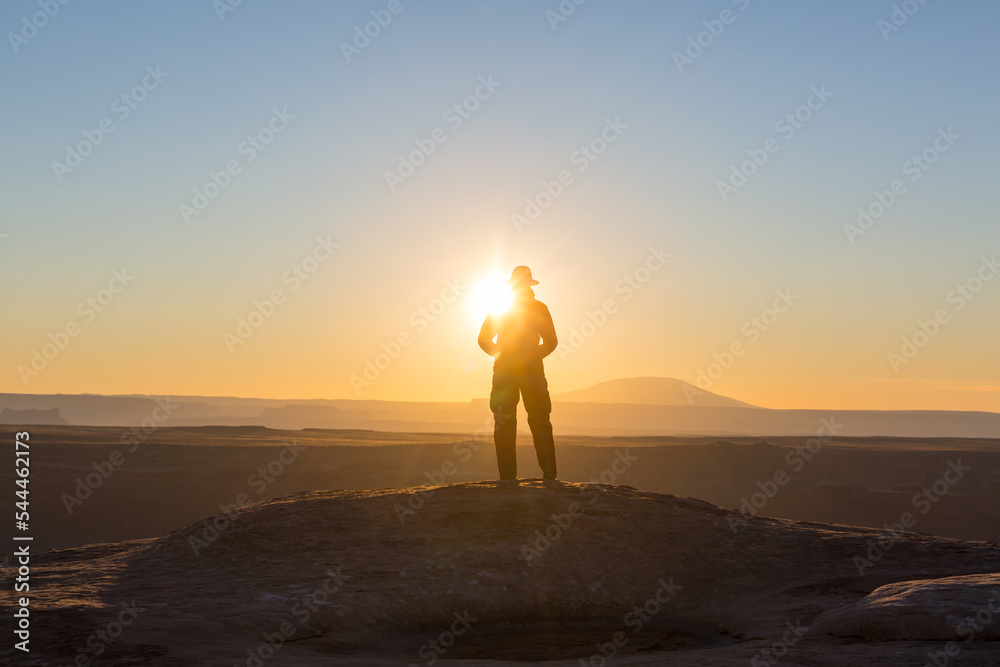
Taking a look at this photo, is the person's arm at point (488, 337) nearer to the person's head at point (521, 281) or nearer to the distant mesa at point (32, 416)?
the person's head at point (521, 281)

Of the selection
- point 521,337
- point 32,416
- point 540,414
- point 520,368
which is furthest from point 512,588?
point 32,416

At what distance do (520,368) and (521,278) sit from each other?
3.44ft

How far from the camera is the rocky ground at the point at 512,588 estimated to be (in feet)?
16.5

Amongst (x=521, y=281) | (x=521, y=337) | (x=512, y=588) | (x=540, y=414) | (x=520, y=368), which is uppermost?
(x=521, y=281)

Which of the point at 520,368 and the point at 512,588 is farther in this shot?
the point at 520,368

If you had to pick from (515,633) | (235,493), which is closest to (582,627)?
(515,633)

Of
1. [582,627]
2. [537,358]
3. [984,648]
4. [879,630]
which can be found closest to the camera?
[984,648]

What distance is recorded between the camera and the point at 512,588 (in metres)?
6.86

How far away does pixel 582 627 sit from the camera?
6.61 m

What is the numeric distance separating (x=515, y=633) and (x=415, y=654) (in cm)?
101

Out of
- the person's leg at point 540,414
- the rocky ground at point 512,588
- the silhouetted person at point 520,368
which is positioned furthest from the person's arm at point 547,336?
the rocky ground at point 512,588

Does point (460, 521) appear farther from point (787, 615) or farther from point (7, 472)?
point (7, 472)

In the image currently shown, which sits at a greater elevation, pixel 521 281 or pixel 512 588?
pixel 521 281

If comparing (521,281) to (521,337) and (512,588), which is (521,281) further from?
(512,588)
